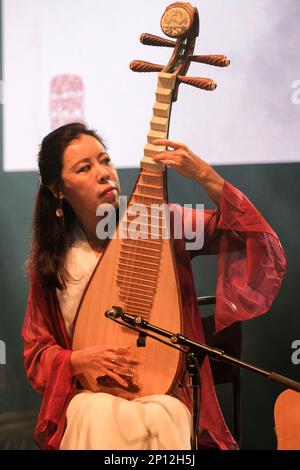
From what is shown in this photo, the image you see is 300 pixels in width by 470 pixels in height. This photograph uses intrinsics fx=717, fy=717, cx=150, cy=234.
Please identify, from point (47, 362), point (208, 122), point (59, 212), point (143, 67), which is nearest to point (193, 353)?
point (47, 362)

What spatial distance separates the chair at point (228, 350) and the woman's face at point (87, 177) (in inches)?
17.9

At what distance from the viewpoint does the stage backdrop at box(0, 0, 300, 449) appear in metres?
2.35

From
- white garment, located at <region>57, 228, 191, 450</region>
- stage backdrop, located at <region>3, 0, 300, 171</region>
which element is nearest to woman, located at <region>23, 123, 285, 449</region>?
white garment, located at <region>57, 228, 191, 450</region>

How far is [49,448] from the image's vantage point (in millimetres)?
2311

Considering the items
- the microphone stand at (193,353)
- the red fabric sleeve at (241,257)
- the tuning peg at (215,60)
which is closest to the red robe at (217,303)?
the red fabric sleeve at (241,257)

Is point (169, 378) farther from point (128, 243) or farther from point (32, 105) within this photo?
point (32, 105)

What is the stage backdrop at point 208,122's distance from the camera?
92.5 inches

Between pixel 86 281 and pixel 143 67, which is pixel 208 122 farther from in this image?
pixel 86 281

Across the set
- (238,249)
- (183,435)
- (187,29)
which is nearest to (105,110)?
(187,29)

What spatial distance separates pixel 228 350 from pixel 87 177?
719 mm

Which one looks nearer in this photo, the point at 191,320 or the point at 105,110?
the point at 191,320

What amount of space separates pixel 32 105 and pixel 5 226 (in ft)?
1.44

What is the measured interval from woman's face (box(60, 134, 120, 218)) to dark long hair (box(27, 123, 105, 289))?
24mm

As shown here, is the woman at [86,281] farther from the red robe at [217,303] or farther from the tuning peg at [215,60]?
the tuning peg at [215,60]
